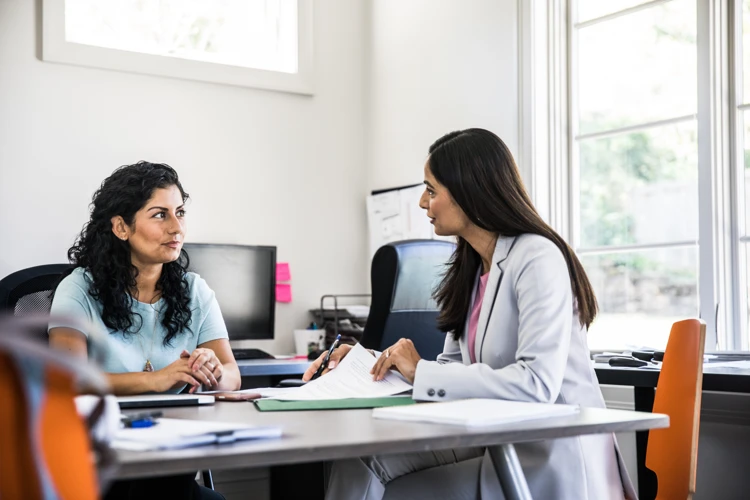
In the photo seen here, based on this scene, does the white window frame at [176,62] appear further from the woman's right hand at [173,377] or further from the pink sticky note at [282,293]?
the woman's right hand at [173,377]

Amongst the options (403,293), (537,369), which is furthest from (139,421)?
(403,293)

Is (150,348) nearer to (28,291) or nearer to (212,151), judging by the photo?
(28,291)

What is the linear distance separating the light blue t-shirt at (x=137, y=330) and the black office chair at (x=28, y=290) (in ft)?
1.33

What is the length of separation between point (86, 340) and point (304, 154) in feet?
8.06

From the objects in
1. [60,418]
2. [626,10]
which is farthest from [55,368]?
[626,10]

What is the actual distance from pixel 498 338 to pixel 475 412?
0.47 metres

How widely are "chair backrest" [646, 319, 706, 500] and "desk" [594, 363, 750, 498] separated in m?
0.28

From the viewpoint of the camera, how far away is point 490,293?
5.52ft

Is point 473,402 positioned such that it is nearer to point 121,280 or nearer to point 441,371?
point 441,371

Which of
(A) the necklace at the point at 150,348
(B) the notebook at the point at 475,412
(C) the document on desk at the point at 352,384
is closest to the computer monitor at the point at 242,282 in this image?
(A) the necklace at the point at 150,348

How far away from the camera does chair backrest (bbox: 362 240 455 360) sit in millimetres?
2805

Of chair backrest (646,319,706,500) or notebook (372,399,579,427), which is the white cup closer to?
chair backrest (646,319,706,500)

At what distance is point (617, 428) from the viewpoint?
1.20 metres

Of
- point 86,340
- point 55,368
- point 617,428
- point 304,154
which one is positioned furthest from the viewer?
point 304,154
